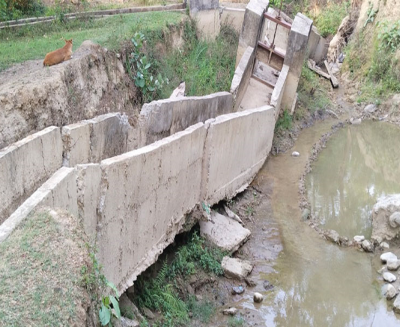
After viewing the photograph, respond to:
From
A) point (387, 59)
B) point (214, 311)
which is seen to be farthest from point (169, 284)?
point (387, 59)

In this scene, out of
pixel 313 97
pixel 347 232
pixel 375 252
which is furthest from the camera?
pixel 313 97

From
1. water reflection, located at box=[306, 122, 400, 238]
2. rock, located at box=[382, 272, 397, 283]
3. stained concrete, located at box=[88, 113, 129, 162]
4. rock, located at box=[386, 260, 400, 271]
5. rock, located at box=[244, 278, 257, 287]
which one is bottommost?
water reflection, located at box=[306, 122, 400, 238]

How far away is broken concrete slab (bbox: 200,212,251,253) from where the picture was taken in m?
6.81

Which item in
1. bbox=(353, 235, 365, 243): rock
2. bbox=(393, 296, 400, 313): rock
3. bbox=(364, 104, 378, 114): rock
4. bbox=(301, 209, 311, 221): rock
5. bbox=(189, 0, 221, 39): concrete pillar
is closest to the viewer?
bbox=(393, 296, 400, 313): rock

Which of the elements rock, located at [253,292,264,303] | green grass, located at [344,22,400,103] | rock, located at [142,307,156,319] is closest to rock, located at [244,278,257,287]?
rock, located at [253,292,264,303]

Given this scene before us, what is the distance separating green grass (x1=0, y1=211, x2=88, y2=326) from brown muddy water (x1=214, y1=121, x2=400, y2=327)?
10.5 ft

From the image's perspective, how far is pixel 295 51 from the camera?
11148 mm

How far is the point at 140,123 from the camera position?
19.8 ft

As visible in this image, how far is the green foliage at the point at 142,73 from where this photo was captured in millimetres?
8461

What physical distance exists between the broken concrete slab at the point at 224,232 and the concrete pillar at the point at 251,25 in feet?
18.9

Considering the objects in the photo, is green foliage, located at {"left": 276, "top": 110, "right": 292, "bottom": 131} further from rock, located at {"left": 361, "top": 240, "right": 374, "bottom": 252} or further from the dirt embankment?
rock, located at {"left": 361, "top": 240, "right": 374, "bottom": 252}

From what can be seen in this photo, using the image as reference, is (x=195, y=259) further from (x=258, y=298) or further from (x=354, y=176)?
(x=354, y=176)

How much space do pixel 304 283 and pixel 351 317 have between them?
0.80 metres

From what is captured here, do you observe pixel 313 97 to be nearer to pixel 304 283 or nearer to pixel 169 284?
pixel 304 283
